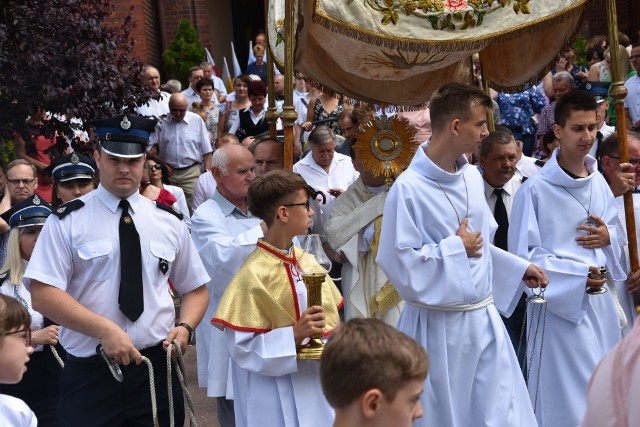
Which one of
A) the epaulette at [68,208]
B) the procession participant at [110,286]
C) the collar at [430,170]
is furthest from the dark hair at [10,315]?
the collar at [430,170]

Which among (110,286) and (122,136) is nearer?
(110,286)

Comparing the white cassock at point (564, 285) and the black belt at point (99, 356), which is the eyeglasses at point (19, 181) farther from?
the white cassock at point (564, 285)

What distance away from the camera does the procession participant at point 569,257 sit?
6.61 metres

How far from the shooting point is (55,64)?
10062 millimetres

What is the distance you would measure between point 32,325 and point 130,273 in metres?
1.56

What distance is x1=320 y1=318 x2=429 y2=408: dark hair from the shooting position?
125 inches

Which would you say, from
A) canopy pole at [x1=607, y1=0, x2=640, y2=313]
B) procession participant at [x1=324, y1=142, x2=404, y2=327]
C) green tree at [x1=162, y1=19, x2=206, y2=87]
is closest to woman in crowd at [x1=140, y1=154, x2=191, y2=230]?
procession participant at [x1=324, y1=142, x2=404, y2=327]

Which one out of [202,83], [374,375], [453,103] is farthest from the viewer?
[202,83]

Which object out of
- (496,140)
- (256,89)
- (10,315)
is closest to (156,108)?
(256,89)

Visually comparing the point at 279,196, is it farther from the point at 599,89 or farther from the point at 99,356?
the point at 599,89

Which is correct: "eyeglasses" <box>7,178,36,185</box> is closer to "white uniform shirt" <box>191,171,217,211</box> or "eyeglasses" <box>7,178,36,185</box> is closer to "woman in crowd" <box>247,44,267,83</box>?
"white uniform shirt" <box>191,171,217,211</box>

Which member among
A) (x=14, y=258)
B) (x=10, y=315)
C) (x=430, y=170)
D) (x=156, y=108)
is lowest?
(x=156, y=108)

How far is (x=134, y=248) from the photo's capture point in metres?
5.13

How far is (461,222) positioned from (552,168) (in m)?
1.36
